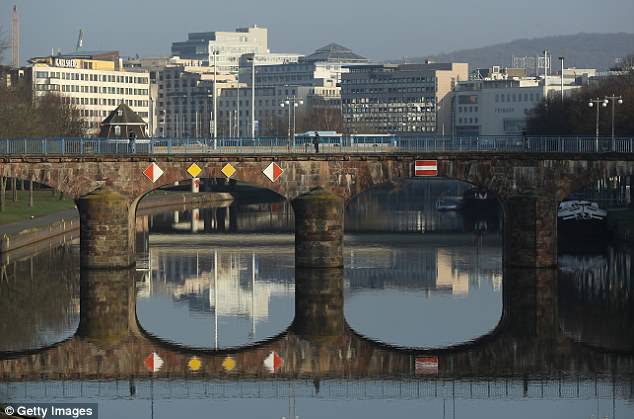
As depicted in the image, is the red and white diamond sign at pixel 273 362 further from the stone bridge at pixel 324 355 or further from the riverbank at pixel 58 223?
the riverbank at pixel 58 223

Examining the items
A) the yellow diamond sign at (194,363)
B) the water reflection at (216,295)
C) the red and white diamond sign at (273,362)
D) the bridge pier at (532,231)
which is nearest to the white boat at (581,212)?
the bridge pier at (532,231)

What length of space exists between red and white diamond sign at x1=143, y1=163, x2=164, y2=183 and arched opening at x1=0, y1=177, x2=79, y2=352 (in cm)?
799

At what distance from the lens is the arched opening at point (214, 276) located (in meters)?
81.6

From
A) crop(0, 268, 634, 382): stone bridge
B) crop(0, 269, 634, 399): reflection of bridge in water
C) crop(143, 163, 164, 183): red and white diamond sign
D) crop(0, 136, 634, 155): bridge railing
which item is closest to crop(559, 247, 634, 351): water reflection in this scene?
crop(0, 268, 634, 382): stone bridge

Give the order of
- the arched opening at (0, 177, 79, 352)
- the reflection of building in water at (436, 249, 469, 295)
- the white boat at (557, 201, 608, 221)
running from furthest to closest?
the white boat at (557, 201, 608, 221) < the reflection of building in water at (436, 249, 469, 295) < the arched opening at (0, 177, 79, 352)

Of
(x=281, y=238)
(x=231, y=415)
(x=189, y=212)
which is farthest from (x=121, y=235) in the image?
(x=189, y=212)

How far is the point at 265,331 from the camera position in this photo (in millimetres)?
80500

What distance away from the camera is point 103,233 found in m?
102

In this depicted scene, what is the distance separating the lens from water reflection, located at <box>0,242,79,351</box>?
256 feet

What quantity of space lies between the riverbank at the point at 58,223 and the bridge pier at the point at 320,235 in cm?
2299

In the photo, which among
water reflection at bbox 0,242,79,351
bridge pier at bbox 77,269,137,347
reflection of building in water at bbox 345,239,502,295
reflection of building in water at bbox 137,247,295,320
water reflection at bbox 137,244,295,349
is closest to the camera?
water reflection at bbox 0,242,79,351

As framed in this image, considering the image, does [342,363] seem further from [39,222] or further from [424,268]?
[39,222]

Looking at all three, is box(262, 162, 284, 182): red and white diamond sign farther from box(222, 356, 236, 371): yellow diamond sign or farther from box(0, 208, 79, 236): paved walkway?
box(222, 356, 236, 371): yellow diamond sign

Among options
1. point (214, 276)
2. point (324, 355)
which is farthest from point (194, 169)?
point (324, 355)
